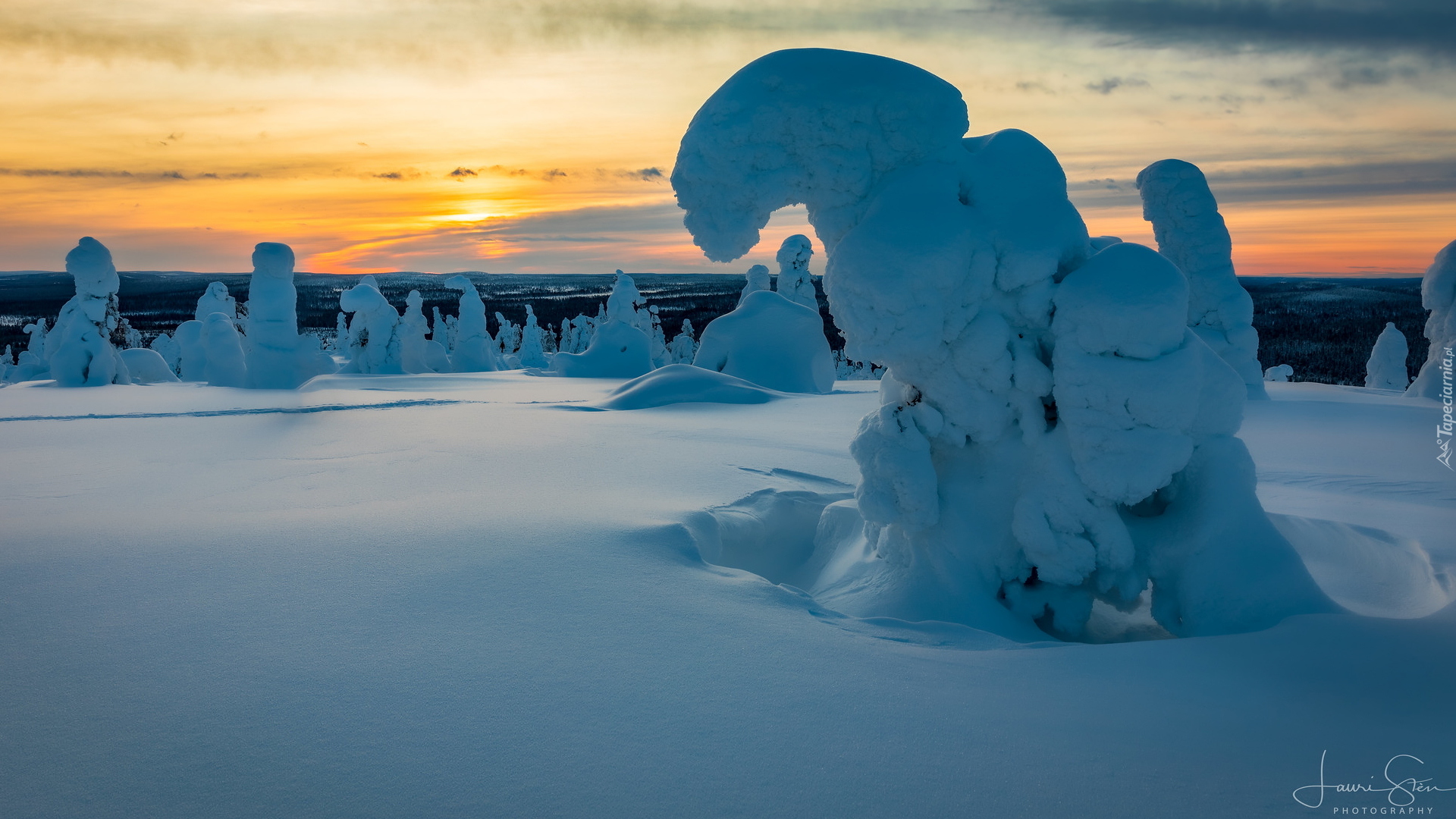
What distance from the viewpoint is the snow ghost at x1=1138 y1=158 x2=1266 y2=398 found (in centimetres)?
1577

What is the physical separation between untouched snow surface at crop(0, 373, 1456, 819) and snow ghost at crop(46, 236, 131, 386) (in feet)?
57.3

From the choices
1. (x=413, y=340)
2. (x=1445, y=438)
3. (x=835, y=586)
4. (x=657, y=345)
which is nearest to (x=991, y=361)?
(x=835, y=586)

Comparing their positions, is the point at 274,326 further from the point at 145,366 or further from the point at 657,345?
the point at 657,345

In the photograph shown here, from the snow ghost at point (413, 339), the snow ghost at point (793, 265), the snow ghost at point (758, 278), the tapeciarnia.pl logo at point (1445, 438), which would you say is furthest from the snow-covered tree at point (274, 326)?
the tapeciarnia.pl logo at point (1445, 438)

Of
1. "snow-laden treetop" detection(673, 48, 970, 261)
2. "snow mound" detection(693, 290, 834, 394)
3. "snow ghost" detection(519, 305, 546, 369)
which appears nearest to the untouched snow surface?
"snow-laden treetop" detection(673, 48, 970, 261)

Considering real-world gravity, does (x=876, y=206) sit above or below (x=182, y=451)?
above

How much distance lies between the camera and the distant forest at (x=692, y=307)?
5656cm

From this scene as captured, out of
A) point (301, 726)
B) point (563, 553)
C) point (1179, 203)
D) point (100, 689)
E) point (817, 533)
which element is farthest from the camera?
point (1179, 203)

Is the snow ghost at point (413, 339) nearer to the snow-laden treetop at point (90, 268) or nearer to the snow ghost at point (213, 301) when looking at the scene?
the snow ghost at point (213, 301)

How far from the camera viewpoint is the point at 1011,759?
104 inches

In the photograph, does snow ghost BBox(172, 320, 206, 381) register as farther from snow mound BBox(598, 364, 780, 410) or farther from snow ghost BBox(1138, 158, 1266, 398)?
snow ghost BBox(1138, 158, 1266, 398)

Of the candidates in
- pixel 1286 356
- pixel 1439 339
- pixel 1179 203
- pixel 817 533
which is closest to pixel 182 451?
pixel 817 533

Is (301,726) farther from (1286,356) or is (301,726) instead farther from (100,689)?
(1286,356)

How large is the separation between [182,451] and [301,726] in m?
7.65
